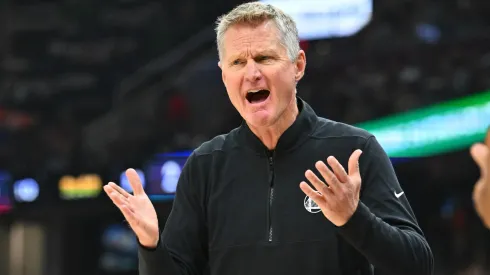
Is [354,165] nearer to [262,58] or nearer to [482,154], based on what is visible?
[262,58]

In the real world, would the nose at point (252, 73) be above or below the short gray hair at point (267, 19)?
below

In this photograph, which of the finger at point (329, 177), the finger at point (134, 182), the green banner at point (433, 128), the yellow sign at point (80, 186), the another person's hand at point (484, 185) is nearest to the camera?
the another person's hand at point (484, 185)

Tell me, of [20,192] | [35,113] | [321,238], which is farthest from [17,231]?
[321,238]

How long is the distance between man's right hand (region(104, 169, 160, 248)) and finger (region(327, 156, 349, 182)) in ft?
1.72

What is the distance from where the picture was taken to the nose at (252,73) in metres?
2.42

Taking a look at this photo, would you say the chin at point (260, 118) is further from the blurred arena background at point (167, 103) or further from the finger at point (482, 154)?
the blurred arena background at point (167, 103)

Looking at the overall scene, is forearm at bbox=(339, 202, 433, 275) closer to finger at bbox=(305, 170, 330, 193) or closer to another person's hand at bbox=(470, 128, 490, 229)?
finger at bbox=(305, 170, 330, 193)

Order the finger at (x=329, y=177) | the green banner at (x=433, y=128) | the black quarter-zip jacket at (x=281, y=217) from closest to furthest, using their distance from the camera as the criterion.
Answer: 1. the finger at (x=329, y=177)
2. the black quarter-zip jacket at (x=281, y=217)
3. the green banner at (x=433, y=128)

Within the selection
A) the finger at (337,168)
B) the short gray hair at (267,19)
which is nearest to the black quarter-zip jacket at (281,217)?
the finger at (337,168)

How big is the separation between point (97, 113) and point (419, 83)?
8.76 feet

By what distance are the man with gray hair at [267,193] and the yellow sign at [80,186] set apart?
16.2 feet

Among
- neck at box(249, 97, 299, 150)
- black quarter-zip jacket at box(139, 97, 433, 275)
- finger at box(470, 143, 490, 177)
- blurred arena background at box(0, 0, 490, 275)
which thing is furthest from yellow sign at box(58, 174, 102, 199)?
finger at box(470, 143, 490, 177)

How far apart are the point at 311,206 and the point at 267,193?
0.14 metres

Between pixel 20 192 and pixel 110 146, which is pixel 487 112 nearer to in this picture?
pixel 110 146
